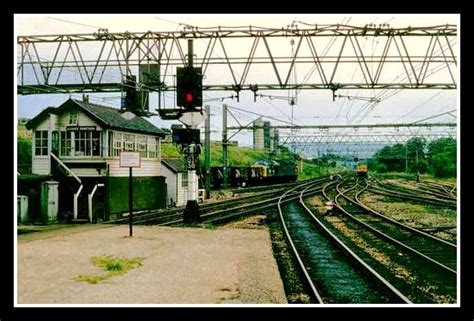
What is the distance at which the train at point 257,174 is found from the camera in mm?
46469

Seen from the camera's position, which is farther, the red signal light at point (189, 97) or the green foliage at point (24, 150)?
the green foliage at point (24, 150)

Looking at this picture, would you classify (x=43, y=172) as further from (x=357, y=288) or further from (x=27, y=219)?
(x=357, y=288)

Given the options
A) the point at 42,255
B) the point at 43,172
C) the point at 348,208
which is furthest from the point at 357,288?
the point at 348,208

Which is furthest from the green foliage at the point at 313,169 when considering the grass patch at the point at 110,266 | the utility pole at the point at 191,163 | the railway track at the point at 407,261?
the grass patch at the point at 110,266

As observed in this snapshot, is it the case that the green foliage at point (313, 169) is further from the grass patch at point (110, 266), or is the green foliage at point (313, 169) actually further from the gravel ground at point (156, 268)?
the grass patch at point (110, 266)

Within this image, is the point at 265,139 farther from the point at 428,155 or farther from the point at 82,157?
the point at 82,157

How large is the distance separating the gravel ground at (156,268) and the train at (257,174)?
2915 cm

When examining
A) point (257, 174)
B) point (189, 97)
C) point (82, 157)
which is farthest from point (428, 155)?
point (189, 97)

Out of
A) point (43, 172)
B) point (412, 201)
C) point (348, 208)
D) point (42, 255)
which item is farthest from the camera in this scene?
point (412, 201)

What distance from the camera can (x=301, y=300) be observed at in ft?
31.8

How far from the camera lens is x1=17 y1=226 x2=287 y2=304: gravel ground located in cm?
941

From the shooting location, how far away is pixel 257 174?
5178 cm
